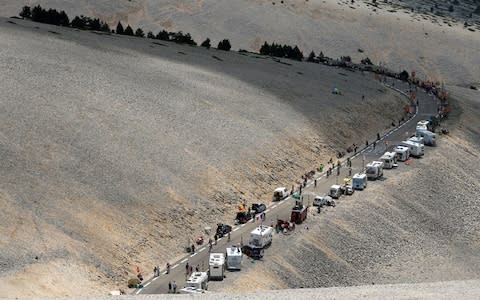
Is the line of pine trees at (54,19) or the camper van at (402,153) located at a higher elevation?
the line of pine trees at (54,19)

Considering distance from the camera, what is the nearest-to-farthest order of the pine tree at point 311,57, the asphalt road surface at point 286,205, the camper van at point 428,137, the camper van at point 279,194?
1. the asphalt road surface at point 286,205
2. the camper van at point 279,194
3. the camper van at point 428,137
4. the pine tree at point 311,57

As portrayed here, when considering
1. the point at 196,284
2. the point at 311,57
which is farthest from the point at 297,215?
the point at 311,57

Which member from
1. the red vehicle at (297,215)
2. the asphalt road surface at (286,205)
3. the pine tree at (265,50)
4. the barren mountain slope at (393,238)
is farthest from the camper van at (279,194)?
the pine tree at (265,50)

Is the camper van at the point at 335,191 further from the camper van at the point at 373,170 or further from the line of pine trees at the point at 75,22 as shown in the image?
the line of pine trees at the point at 75,22

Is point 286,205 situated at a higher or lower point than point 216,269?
Result: higher

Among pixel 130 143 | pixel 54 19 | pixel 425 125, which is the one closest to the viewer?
pixel 130 143

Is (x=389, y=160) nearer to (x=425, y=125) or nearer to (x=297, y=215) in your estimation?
(x=425, y=125)

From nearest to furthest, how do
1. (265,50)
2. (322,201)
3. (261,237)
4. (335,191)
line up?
(261,237), (322,201), (335,191), (265,50)

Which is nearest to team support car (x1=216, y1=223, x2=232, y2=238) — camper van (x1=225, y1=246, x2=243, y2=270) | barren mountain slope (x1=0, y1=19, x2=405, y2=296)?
barren mountain slope (x1=0, y1=19, x2=405, y2=296)
